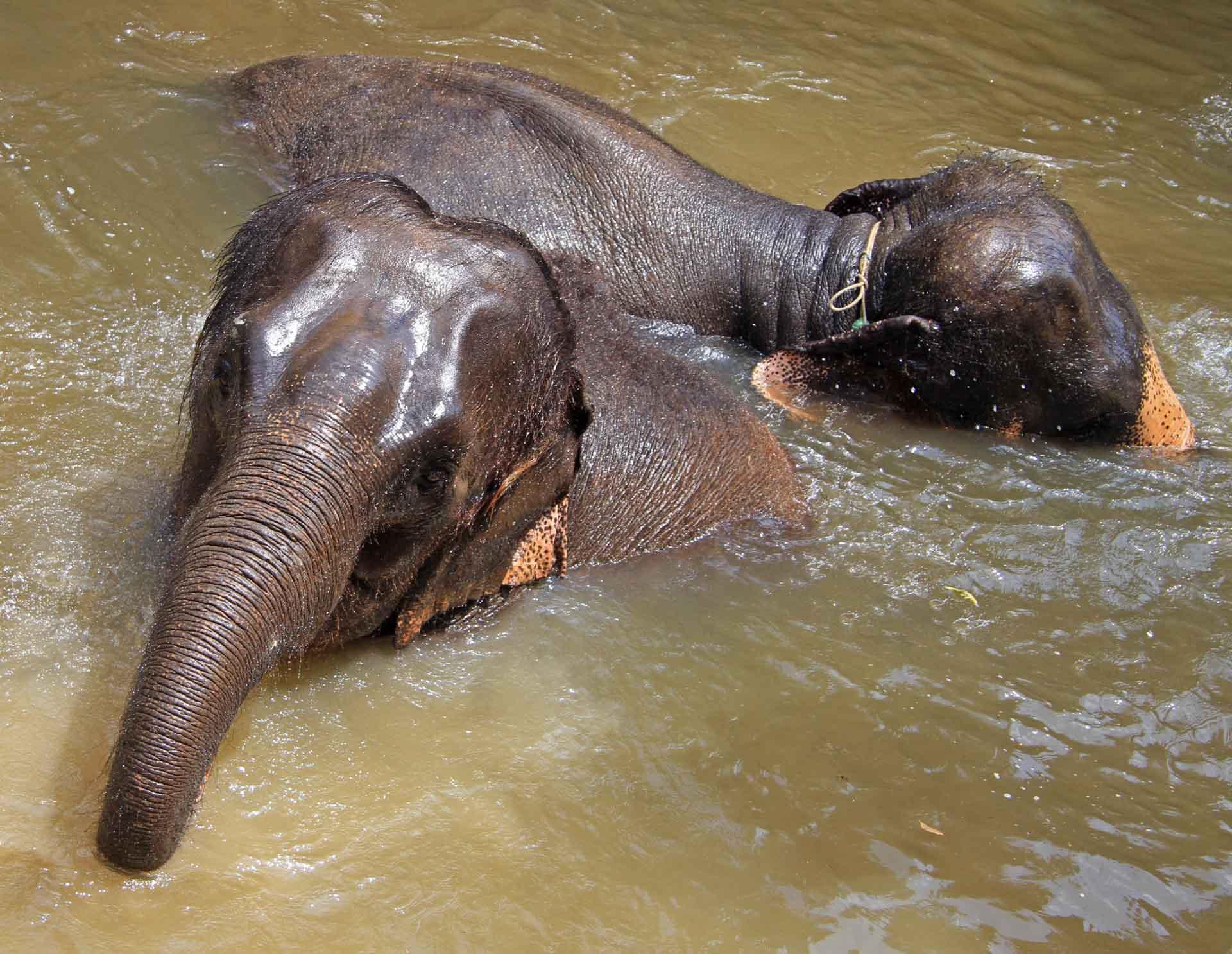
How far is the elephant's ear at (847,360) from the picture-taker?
606 cm

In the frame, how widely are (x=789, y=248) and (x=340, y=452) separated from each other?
375 cm

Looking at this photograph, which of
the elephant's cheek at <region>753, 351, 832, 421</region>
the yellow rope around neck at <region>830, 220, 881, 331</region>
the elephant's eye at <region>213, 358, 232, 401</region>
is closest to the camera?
the elephant's eye at <region>213, 358, 232, 401</region>

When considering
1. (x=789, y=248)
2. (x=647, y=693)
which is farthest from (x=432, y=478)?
(x=789, y=248)

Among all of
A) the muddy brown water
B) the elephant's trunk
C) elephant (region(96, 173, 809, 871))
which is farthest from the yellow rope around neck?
the elephant's trunk

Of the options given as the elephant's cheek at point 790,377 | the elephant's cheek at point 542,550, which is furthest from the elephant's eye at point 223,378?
the elephant's cheek at point 790,377

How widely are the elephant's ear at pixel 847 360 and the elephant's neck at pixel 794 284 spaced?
263 millimetres

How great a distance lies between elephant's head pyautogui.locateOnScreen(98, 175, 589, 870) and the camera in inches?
115

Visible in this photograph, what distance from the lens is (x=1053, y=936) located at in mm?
3463

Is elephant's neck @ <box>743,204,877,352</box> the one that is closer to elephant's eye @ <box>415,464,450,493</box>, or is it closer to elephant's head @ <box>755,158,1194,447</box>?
elephant's head @ <box>755,158,1194,447</box>

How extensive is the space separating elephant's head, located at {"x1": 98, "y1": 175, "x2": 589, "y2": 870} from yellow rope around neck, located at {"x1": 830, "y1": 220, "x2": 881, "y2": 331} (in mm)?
2658

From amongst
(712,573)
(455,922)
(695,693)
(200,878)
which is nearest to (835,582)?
(712,573)

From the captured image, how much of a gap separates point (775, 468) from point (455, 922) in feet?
8.26

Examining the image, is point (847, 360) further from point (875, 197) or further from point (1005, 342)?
point (875, 197)

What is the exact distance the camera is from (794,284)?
6508mm
